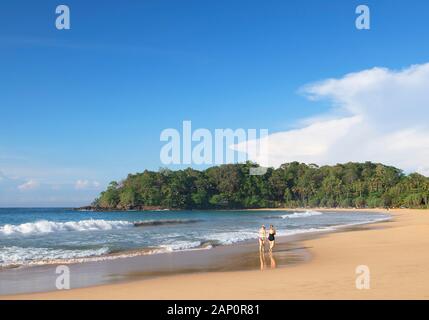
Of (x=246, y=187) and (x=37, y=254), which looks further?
(x=246, y=187)

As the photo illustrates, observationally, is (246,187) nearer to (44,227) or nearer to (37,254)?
(44,227)

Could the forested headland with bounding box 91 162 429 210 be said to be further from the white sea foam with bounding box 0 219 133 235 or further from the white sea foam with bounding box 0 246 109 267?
the white sea foam with bounding box 0 246 109 267

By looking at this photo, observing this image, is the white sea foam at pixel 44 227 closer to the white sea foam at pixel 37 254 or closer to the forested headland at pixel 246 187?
the white sea foam at pixel 37 254

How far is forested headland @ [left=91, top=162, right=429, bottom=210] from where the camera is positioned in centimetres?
14612

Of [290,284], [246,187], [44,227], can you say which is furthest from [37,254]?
[246,187]

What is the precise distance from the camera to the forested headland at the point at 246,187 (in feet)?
479

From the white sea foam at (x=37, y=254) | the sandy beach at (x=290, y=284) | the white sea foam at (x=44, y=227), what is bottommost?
the white sea foam at (x=44, y=227)

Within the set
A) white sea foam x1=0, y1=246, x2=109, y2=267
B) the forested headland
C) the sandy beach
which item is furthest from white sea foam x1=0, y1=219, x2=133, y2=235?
the forested headland

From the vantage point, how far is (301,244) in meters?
23.7

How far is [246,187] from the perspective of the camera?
164750mm

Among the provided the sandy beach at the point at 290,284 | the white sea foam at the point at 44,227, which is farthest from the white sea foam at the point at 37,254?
the white sea foam at the point at 44,227

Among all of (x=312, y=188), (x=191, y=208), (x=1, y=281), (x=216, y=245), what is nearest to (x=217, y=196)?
(x=191, y=208)
